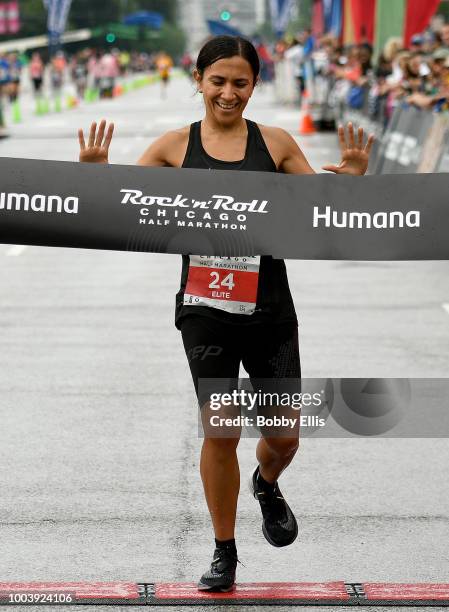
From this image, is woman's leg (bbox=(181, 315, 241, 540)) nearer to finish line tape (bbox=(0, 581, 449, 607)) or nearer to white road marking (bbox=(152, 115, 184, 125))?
finish line tape (bbox=(0, 581, 449, 607))

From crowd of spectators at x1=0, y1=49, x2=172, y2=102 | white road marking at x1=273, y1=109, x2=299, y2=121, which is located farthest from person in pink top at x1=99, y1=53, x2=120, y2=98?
white road marking at x1=273, y1=109, x2=299, y2=121

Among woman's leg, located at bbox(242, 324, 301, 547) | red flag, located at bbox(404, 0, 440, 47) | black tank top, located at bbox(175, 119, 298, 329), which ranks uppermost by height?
black tank top, located at bbox(175, 119, 298, 329)

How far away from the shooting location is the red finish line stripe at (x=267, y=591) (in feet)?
16.1

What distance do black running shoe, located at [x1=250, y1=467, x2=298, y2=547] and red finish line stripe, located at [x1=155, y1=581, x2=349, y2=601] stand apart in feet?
0.65

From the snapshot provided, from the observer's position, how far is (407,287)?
1312 centimetres

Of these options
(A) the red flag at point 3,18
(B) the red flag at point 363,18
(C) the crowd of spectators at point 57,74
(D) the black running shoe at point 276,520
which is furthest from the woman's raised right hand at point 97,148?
(A) the red flag at point 3,18

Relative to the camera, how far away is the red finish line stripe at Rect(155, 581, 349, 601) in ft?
16.1

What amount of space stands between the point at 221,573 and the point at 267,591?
18 cm

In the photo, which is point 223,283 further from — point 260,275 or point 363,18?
point 363,18

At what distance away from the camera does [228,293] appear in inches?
189

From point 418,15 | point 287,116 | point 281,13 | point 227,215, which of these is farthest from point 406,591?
point 281,13

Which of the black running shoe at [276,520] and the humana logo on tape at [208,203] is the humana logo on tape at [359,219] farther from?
the black running shoe at [276,520]

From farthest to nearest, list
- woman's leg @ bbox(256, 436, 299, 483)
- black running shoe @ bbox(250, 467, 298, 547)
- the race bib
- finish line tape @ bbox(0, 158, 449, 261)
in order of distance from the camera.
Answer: black running shoe @ bbox(250, 467, 298, 547) → woman's leg @ bbox(256, 436, 299, 483) → finish line tape @ bbox(0, 158, 449, 261) → the race bib

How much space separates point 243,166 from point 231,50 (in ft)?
1.32
